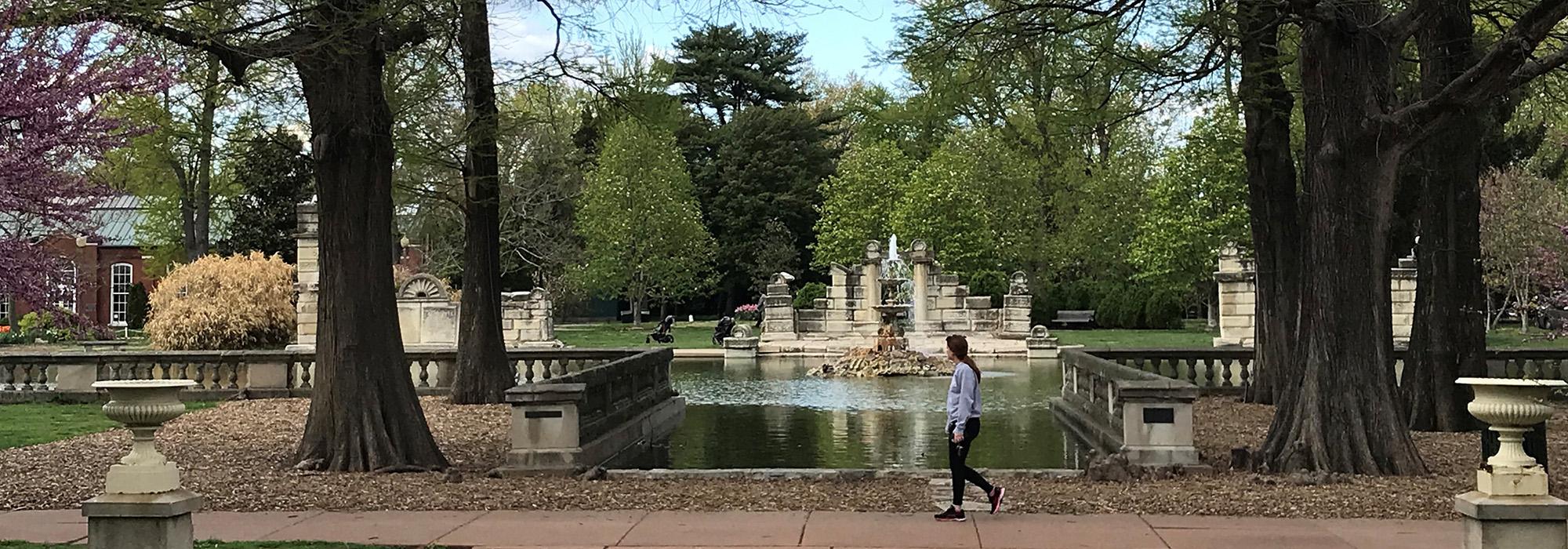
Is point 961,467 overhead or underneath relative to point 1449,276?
underneath

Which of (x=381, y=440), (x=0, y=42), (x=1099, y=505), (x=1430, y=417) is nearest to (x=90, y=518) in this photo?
(x=381, y=440)

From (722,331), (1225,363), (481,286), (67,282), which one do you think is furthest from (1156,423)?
(722,331)

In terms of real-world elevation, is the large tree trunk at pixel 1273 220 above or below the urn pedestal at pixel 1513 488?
above

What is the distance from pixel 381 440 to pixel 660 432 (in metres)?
5.01

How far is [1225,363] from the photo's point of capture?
70.6ft

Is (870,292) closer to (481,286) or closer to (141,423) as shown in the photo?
(481,286)

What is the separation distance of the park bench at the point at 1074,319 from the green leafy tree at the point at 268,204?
2785cm

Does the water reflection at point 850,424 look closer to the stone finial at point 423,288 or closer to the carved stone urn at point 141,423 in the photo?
the carved stone urn at point 141,423

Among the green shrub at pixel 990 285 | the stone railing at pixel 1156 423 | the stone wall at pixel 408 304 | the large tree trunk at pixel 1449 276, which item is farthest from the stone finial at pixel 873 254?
the stone railing at pixel 1156 423

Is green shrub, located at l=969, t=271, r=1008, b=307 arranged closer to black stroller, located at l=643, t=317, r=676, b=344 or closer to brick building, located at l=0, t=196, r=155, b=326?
black stroller, located at l=643, t=317, r=676, b=344

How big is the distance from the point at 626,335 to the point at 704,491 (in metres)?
35.4

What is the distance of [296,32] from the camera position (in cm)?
1170

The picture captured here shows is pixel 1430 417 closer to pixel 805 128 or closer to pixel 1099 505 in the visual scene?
pixel 1099 505

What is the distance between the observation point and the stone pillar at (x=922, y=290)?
40344 millimetres
